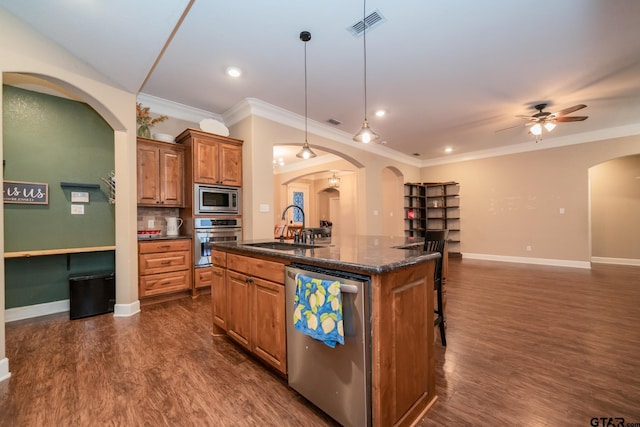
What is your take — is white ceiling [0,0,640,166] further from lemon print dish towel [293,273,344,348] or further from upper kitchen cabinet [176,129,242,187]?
lemon print dish towel [293,273,344,348]

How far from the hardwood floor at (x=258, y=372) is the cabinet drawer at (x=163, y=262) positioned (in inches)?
19.6

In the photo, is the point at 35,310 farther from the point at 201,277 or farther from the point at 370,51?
the point at 370,51

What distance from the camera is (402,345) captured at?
138 cm

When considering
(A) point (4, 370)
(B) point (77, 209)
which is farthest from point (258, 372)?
(B) point (77, 209)

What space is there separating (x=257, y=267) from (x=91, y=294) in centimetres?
261

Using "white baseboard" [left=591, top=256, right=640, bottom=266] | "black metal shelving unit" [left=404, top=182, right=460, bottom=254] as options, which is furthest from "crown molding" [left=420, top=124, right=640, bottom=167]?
"white baseboard" [left=591, top=256, right=640, bottom=266]

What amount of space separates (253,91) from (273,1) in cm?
162

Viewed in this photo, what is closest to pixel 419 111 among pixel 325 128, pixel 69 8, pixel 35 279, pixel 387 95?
pixel 387 95

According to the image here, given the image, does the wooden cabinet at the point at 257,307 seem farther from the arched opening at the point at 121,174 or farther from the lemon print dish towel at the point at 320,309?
the arched opening at the point at 121,174

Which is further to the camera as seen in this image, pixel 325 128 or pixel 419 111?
pixel 325 128

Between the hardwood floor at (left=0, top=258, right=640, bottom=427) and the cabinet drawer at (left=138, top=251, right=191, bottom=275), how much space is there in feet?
1.64

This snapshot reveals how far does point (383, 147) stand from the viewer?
6.55 metres

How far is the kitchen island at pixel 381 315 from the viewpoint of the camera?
4.15 ft

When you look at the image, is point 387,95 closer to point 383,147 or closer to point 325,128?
point 325,128
